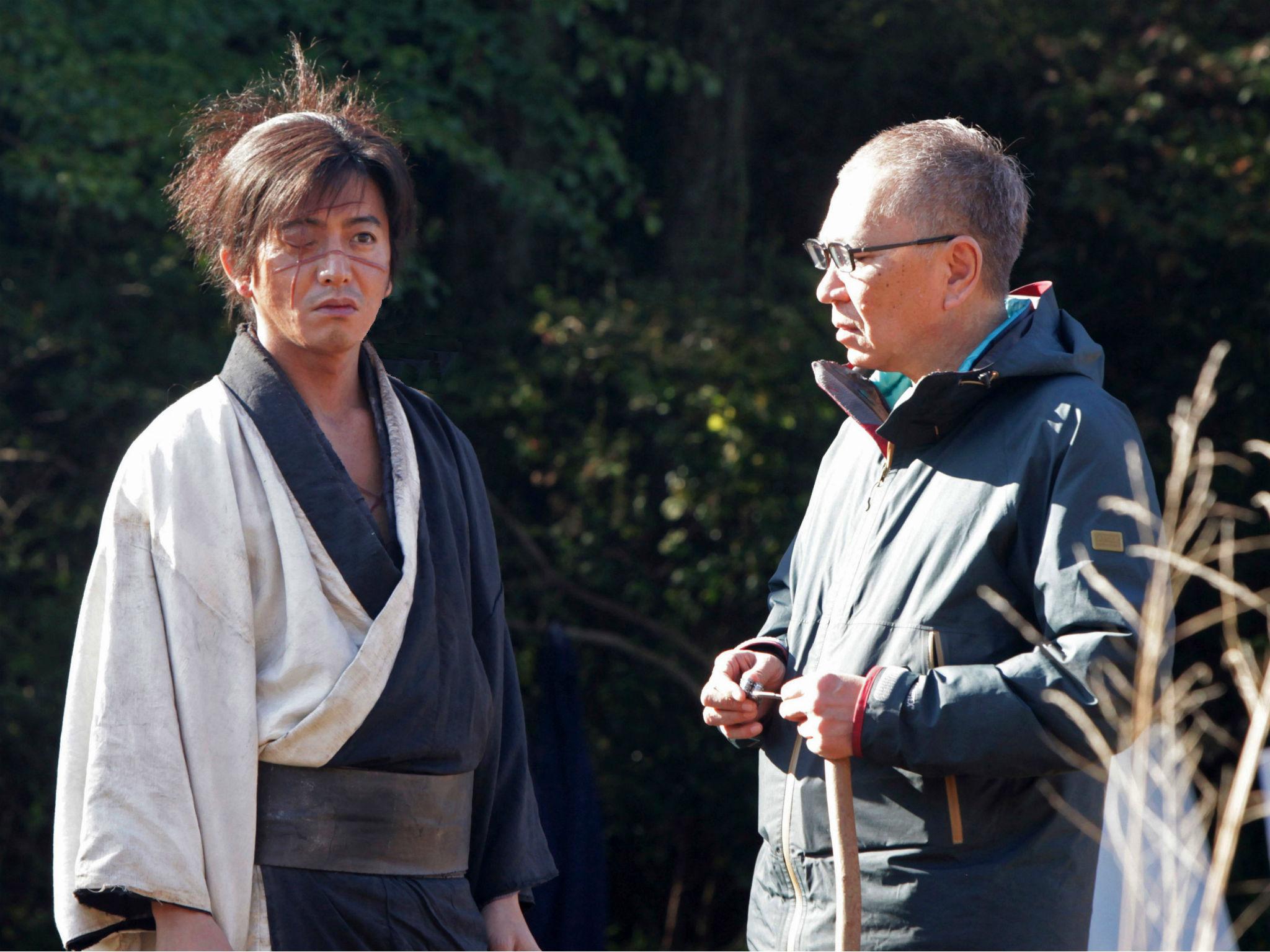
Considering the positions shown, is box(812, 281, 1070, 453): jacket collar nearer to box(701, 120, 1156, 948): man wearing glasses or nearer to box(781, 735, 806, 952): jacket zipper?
box(701, 120, 1156, 948): man wearing glasses

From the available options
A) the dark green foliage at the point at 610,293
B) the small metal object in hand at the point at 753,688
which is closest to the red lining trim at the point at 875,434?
the small metal object in hand at the point at 753,688

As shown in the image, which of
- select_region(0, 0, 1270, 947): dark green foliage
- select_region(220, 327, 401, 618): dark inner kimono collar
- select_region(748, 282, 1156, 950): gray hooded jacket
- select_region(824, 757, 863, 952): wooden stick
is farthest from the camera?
select_region(0, 0, 1270, 947): dark green foliage

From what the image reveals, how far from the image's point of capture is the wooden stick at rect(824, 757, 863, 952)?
1735 mm

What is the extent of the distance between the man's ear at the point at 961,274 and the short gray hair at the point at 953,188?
0.7 inches

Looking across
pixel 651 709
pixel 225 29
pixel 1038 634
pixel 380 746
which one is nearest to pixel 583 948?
pixel 651 709

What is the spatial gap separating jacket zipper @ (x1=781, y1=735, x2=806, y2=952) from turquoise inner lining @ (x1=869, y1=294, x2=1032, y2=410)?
542mm

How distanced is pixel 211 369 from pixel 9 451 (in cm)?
81

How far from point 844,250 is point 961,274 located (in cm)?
17

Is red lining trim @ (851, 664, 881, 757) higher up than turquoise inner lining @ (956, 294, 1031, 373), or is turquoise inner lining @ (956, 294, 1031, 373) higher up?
turquoise inner lining @ (956, 294, 1031, 373)

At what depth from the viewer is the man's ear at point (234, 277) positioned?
7.06 feet

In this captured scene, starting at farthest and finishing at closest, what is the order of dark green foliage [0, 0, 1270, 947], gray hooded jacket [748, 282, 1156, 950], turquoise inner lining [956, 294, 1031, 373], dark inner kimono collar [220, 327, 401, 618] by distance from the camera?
dark green foliage [0, 0, 1270, 947] < turquoise inner lining [956, 294, 1031, 373] < dark inner kimono collar [220, 327, 401, 618] < gray hooded jacket [748, 282, 1156, 950]

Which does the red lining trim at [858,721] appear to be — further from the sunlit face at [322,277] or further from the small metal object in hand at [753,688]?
the sunlit face at [322,277]

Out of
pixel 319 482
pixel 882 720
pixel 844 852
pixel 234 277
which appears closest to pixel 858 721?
pixel 882 720

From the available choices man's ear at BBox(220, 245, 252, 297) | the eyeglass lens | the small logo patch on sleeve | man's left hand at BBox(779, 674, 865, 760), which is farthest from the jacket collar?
man's ear at BBox(220, 245, 252, 297)
